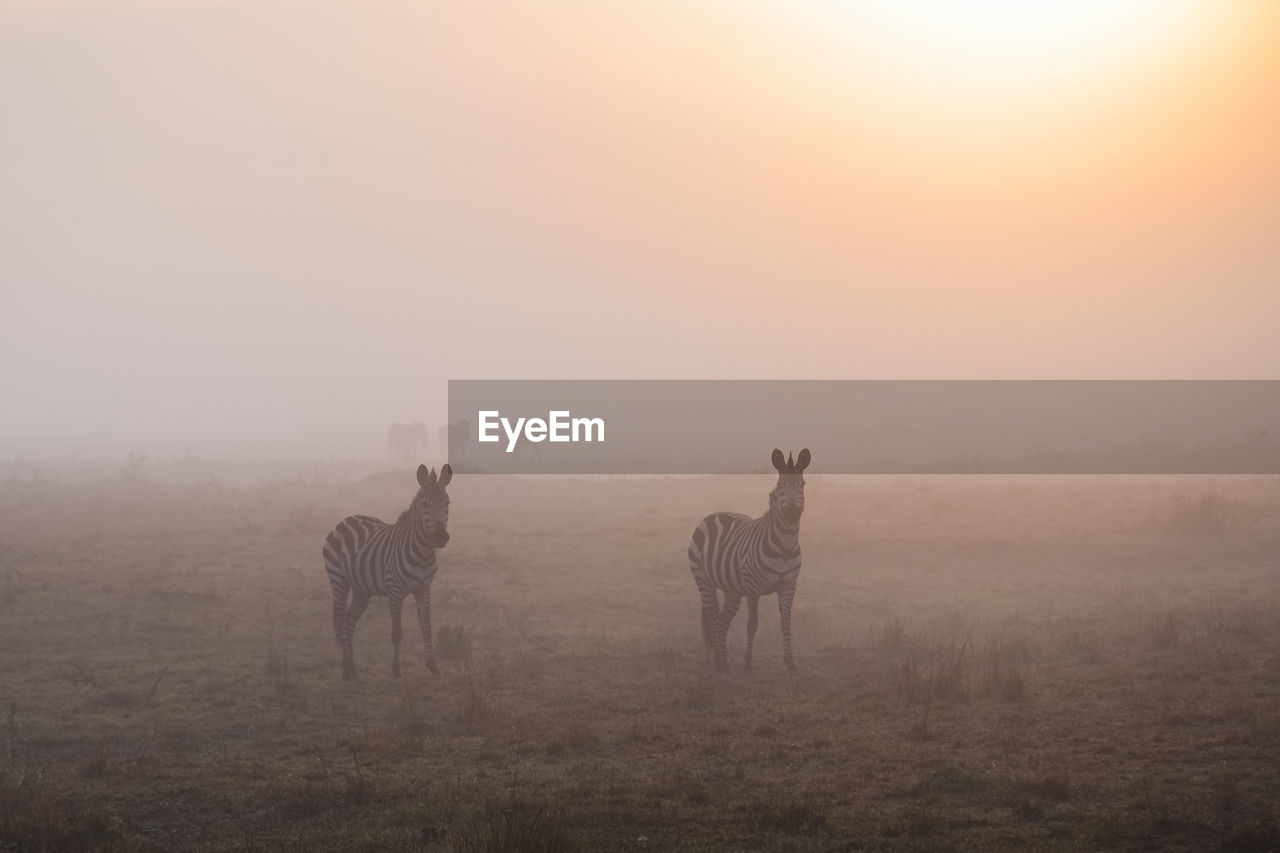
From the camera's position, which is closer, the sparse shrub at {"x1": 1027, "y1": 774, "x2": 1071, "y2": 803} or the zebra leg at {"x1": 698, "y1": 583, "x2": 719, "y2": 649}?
the sparse shrub at {"x1": 1027, "y1": 774, "x2": 1071, "y2": 803}

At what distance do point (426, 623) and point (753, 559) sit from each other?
4.67m

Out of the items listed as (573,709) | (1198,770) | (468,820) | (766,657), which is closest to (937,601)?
(766,657)

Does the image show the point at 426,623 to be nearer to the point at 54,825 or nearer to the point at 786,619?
the point at 786,619

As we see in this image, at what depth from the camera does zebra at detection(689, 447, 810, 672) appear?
14.7 m

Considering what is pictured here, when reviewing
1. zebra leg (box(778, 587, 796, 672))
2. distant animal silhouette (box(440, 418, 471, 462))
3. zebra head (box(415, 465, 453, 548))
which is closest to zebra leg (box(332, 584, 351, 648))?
zebra head (box(415, 465, 453, 548))

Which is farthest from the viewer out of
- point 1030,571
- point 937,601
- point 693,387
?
point 693,387

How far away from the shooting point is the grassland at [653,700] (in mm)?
8531

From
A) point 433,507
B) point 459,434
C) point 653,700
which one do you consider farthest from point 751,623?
point 459,434

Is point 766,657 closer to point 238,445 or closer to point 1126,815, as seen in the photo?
point 1126,815

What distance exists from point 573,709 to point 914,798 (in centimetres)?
495

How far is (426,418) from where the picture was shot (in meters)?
151

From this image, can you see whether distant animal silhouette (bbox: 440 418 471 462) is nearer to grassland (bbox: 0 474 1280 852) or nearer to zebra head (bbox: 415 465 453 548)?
grassland (bbox: 0 474 1280 852)

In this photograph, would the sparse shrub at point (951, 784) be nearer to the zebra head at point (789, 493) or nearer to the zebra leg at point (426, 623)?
the zebra head at point (789, 493)

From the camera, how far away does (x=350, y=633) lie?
1542 cm
